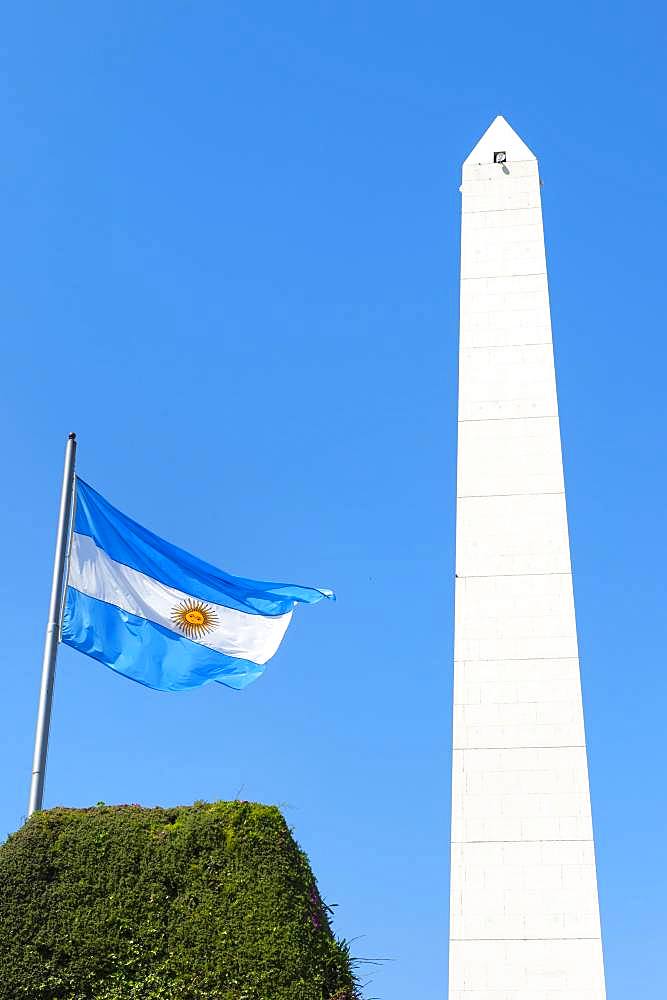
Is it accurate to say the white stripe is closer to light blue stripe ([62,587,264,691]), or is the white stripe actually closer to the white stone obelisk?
light blue stripe ([62,587,264,691])

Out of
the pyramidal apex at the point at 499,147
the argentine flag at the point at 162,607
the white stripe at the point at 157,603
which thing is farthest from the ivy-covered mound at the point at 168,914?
the pyramidal apex at the point at 499,147

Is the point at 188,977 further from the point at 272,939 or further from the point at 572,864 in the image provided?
the point at 572,864

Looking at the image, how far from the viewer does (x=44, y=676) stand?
46.3ft

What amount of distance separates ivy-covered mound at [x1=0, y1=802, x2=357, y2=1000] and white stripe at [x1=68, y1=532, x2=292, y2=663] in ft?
13.8

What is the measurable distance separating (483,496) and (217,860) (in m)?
8.33

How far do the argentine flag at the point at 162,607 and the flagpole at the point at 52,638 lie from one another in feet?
0.94

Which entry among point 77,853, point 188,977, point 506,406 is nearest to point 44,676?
point 77,853

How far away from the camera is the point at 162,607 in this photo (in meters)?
15.8

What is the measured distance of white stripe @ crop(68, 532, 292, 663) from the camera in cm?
1546

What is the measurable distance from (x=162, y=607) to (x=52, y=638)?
1.66 m

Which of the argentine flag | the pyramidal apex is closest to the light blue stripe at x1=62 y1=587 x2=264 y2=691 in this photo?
the argentine flag

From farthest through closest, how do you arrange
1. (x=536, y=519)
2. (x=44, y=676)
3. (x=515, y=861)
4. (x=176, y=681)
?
(x=536, y=519)
(x=515, y=861)
(x=176, y=681)
(x=44, y=676)

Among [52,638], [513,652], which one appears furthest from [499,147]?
[52,638]

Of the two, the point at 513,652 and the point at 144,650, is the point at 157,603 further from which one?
the point at 513,652
